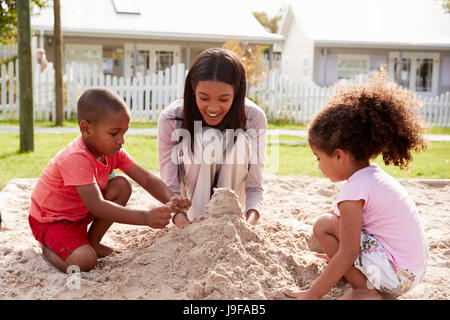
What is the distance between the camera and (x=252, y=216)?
9.98 feet

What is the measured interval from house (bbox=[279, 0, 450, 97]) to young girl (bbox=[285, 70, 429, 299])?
16.5 metres

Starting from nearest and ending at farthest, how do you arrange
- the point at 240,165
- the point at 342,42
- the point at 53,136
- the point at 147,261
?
the point at 147,261 < the point at 240,165 < the point at 53,136 < the point at 342,42

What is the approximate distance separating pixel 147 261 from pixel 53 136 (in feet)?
20.2

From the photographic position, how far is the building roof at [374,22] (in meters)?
18.1

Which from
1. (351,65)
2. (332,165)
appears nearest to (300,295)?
(332,165)

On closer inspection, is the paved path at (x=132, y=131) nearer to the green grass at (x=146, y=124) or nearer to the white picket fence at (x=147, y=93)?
the green grass at (x=146, y=124)

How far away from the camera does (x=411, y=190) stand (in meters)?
4.73

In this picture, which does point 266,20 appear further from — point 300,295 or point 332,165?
point 300,295

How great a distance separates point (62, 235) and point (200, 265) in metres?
0.90

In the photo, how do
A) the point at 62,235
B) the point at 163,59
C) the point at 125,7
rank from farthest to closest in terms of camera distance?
1. the point at 163,59
2. the point at 125,7
3. the point at 62,235

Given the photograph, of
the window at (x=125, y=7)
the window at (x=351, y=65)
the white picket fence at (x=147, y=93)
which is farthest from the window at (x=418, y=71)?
the window at (x=125, y=7)

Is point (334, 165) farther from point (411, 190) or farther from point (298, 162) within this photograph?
point (298, 162)

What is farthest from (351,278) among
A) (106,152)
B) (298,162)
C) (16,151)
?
(16,151)

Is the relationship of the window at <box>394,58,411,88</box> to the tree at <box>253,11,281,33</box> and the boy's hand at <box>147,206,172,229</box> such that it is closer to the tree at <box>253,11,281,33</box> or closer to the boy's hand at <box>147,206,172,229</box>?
the boy's hand at <box>147,206,172,229</box>
